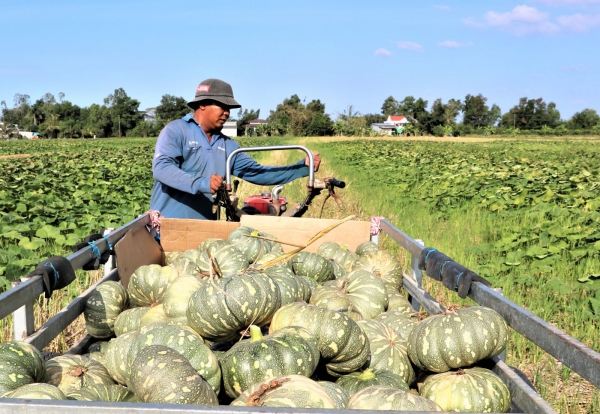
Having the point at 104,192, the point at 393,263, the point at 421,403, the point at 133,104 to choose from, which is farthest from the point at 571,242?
the point at 133,104

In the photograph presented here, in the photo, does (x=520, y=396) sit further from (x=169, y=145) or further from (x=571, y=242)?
(x=571, y=242)

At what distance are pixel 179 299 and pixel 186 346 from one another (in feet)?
2.24

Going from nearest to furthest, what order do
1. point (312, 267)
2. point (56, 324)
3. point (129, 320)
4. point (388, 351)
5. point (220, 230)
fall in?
point (388, 351) → point (56, 324) → point (129, 320) → point (312, 267) → point (220, 230)

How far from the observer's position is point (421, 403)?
229cm

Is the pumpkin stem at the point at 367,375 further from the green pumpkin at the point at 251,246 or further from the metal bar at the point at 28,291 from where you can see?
the green pumpkin at the point at 251,246

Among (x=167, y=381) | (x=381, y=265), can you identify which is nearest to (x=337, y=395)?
(x=167, y=381)

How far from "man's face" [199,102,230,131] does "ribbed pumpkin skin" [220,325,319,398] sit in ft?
12.9

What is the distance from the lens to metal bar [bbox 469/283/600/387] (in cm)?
207

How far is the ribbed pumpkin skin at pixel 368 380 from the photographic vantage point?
8.79 ft

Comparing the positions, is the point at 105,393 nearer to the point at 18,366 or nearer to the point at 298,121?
the point at 18,366

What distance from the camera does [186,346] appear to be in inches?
101

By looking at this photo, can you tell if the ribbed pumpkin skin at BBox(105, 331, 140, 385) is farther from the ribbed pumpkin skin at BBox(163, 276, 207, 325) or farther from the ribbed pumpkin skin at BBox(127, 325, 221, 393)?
the ribbed pumpkin skin at BBox(163, 276, 207, 325)

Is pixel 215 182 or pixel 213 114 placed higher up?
pixel 213 114

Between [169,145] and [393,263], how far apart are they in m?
2.74
